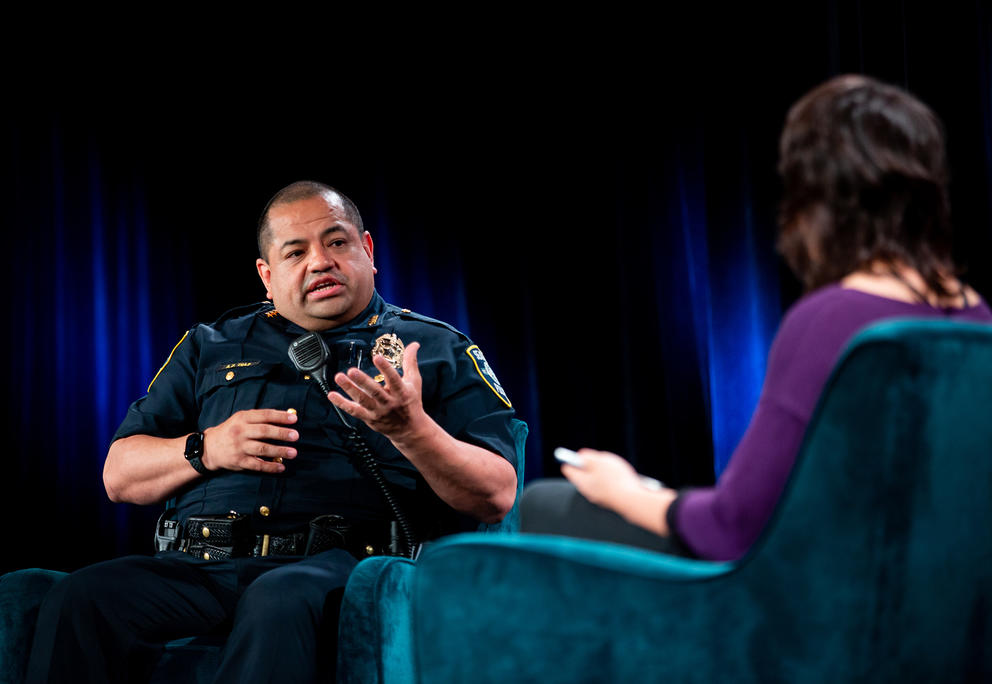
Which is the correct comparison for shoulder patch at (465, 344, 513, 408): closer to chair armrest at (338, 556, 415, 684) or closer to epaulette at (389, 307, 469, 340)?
epaulette at (389, 307, 469, 340)

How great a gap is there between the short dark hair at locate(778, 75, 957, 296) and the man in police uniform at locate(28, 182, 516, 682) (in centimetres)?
81

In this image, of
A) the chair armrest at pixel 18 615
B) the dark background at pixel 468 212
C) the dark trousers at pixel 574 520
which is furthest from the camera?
the dark background at pixel 468 212

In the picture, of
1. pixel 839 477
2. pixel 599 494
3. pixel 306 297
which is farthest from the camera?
pixel 306 297

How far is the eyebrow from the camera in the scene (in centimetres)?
221

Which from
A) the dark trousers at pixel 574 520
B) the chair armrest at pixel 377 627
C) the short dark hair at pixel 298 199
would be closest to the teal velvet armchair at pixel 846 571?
the dark trousers at pixel 574 520

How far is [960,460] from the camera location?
869 millimetres

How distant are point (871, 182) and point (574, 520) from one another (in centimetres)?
54

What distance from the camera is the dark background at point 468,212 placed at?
296 cm

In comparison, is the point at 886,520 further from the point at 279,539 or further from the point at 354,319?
the point at 354,319

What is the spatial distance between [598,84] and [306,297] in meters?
1.52

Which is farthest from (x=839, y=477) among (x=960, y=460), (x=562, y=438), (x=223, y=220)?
(x=223, y=220)

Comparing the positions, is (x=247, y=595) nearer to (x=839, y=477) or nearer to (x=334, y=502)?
(x=334, y=502)

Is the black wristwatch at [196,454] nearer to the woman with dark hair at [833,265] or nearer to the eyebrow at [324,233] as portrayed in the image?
the eyebrow at [324,233]

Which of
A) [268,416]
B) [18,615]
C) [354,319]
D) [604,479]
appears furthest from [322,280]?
[604,479]
